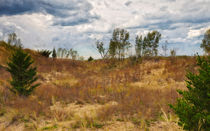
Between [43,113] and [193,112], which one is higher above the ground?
[193,112]

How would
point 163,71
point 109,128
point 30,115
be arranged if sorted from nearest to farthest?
point 109,128 → point 30,115 → point 163,71

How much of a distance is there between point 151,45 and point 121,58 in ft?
30.3

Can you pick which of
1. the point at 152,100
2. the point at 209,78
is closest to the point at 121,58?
the point at 152,100

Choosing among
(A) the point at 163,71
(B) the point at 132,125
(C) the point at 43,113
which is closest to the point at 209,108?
(B) the point at 132,125

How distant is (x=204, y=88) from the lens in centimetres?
242

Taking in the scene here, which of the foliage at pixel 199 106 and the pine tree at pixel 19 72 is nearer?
the foliage at pixel 199 106

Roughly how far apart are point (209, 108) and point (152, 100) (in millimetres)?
4823

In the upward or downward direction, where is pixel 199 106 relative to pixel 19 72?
downward

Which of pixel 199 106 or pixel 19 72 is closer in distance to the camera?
pixel 199 106

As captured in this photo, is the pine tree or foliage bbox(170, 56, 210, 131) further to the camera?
the pine tree

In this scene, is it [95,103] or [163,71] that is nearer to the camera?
[95,103]

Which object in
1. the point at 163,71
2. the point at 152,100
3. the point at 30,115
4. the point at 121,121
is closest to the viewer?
the point at 121,121

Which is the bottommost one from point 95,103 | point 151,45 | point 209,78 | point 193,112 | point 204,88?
point 95,103

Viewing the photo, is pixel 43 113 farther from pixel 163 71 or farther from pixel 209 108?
pixel 163 71
